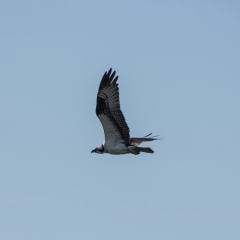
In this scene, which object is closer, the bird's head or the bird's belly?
the bird's belly

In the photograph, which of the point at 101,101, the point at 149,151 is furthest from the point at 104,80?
the point at 149,151

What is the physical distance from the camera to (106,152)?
27.5m

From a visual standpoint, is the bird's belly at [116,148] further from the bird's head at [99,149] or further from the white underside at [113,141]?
the bird's head at [99,149]

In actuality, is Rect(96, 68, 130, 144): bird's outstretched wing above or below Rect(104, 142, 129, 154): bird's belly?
above

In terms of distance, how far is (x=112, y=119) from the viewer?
27.0 metres

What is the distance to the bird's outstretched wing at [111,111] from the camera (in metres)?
27.0

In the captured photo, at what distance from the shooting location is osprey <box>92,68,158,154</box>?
27000 millimetres

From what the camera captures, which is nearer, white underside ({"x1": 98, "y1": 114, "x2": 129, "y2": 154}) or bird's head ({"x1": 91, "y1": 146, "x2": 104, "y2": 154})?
white underside ({"x1": 98, "y1": 114, "x2": 129, "y2": 154})

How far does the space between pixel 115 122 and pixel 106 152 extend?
1065mm

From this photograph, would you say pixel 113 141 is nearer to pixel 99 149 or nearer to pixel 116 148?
pixel 116 148

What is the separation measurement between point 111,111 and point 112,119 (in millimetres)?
244

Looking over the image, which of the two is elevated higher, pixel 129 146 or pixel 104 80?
pixel 104 80

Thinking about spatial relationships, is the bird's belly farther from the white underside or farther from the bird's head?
the bird's head

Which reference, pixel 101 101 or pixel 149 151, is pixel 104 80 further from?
pixel 149 151
